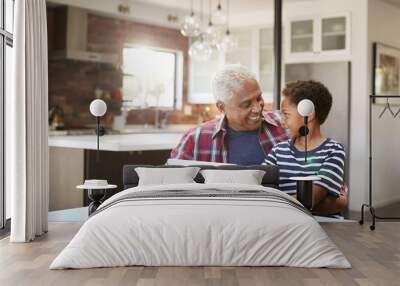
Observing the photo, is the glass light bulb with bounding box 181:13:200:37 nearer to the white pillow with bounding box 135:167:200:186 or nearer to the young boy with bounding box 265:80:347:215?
the young boy with bounding box 265:80:347:215

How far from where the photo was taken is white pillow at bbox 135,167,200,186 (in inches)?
237

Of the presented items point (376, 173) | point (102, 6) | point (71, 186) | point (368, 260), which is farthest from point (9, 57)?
point (376, 173)

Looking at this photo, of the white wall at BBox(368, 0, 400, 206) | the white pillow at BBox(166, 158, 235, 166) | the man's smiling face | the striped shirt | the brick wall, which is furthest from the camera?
the brick wall

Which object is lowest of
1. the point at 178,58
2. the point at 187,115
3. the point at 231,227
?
the point at 231,227

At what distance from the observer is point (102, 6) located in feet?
29.7

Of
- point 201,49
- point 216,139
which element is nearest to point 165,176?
point 216,139

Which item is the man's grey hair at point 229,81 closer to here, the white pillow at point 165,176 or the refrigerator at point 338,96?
the white pillow at point 165,176

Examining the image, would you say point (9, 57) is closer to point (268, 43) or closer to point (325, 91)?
point (325, 91)

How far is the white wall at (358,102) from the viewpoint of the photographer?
26.5 ft

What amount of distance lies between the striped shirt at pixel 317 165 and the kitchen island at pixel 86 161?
130 cm

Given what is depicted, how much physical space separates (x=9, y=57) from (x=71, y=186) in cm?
154

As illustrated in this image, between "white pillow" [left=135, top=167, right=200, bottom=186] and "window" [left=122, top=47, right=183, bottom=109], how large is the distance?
13.0ft

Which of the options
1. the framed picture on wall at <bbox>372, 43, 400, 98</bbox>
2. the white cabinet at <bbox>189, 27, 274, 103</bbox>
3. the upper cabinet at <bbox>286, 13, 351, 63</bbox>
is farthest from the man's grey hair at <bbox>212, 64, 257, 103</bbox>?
the white cabinet at <bbox>189, 27, 274, 103</bbox>

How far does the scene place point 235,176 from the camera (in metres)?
6.04
